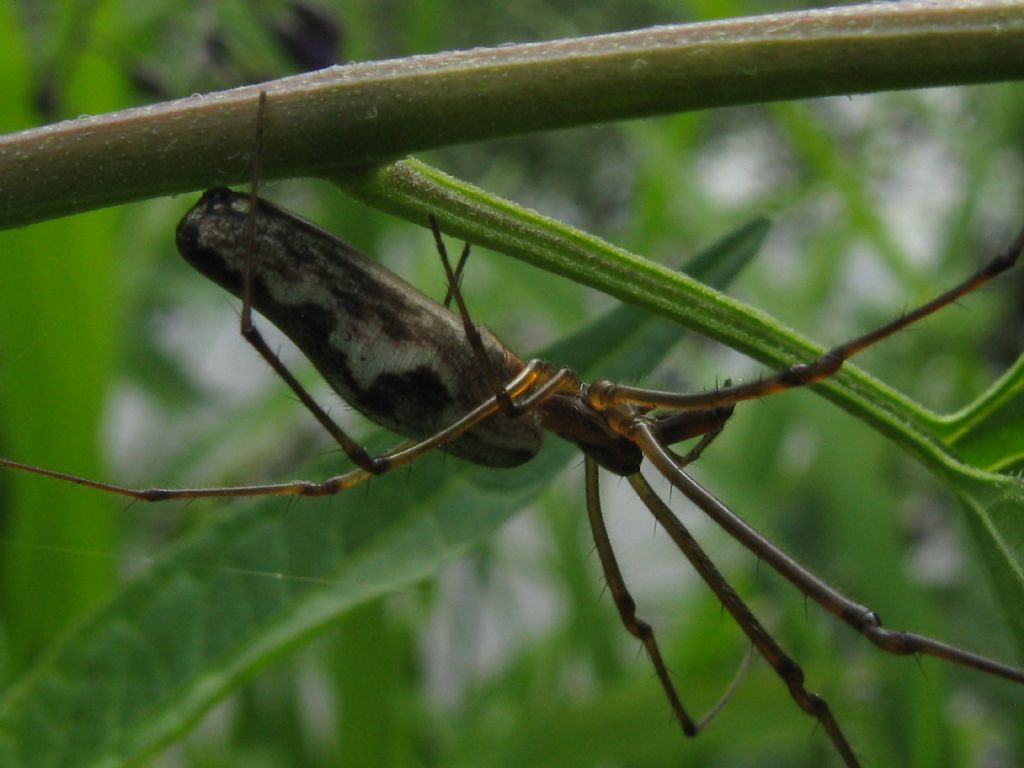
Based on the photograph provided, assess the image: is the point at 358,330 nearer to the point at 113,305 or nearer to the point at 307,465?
the point at 307,465

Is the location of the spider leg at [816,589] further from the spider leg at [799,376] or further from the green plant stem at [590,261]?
the green plant stem at [590,261]

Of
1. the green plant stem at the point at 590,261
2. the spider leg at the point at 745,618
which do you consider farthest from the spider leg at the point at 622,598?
the green plant stem at the point at 590,261

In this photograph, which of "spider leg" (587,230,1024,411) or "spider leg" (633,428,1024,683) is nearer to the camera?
"spider leg" (587,230,1024,411)

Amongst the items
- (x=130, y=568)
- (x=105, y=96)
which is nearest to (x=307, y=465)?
(x=105, y=96)

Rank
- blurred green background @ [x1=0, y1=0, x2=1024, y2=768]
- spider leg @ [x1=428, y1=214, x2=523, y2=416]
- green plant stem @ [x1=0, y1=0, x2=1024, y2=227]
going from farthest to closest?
blurred green background @ [x1=0, y1=0, x2=1024, y2=768], spider leg @ [x1=428, y1=214, x2=523, y2=416], green plant stem @ [x1=0, y1=0, x2=1024, y2=227]

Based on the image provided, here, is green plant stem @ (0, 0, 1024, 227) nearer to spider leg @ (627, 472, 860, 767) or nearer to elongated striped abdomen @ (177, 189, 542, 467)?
elongated striped abdomen @ (177, 189, 542, 467)

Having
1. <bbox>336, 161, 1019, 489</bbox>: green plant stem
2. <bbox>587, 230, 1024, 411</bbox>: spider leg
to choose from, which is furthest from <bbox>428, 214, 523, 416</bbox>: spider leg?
<bbox>336, 161, 1019, 489</bbox>: green plant stem
